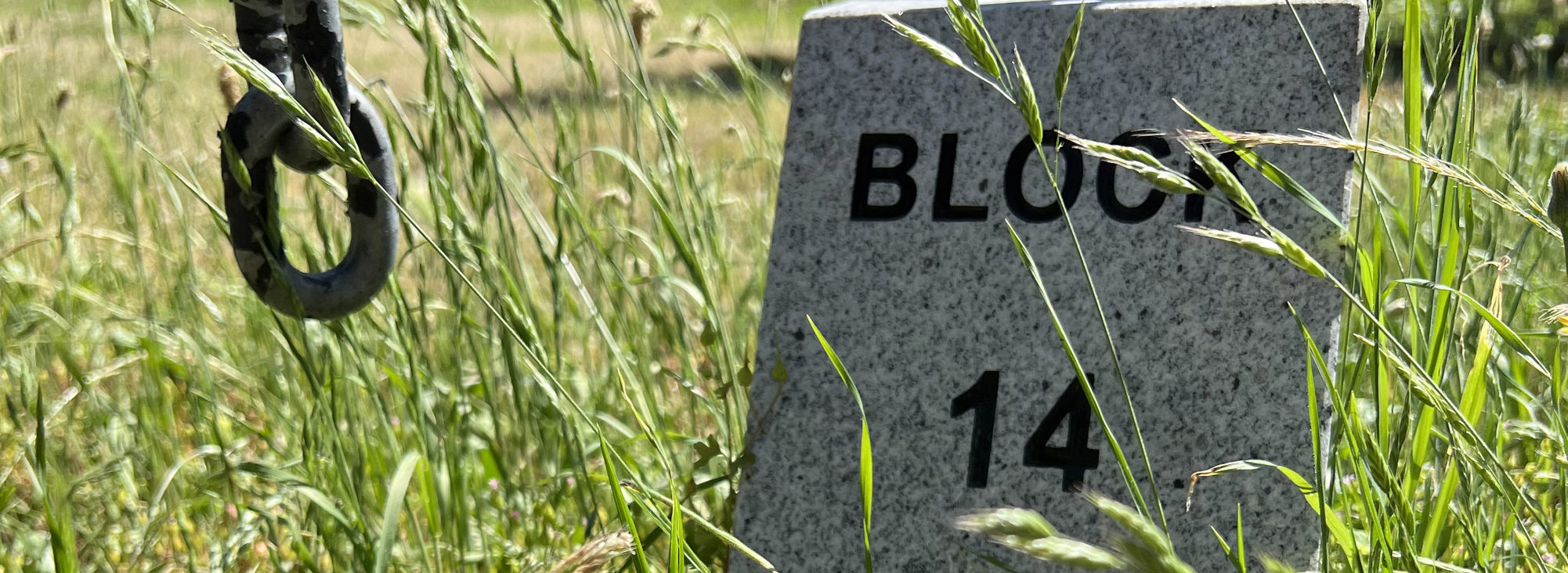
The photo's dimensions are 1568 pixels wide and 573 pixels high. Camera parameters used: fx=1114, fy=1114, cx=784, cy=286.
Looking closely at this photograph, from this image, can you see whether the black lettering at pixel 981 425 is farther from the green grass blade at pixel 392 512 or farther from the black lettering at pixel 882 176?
the green grass blade at pixel 392 512

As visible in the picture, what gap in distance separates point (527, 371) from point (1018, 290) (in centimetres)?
70

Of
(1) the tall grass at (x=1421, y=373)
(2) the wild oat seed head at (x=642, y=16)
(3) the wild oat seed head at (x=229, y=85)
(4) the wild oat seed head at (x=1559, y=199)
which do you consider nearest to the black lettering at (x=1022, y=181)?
(1) the tall grass at (x=1421, y=373)

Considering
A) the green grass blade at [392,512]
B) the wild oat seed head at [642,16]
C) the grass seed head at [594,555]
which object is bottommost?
the green grass blade at [392,512]

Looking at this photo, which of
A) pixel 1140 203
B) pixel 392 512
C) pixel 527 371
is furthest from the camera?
pixel 527 371

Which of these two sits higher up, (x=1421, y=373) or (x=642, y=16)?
(x=642, y=16)

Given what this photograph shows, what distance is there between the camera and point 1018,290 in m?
1.36

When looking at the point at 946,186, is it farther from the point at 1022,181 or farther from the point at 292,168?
the point at 292,168

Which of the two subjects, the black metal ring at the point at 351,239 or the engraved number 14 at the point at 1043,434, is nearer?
the black metal ring at the point at 351,239

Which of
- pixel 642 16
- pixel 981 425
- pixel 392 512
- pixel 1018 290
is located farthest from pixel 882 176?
pixel 392 512

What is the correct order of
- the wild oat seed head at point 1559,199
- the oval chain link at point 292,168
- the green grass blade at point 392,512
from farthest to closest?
the green grass blade at point 392,512 < the oval chain link at point 292,168 < the wild oat seed head at point 1559,199

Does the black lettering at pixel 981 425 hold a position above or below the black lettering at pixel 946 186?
below

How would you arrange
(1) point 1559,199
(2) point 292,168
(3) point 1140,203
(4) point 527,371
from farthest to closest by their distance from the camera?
(4) point 527,371
(3) point 1140,203
(2) point 292,168
(1) point 1559,199

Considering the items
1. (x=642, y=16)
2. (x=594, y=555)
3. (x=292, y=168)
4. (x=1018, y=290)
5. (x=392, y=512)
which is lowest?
(x=392, y=512)

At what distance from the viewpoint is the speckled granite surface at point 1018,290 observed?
1277 mm
